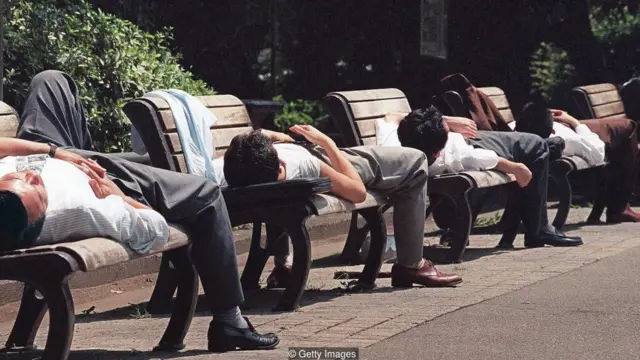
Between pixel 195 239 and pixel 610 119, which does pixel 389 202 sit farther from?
pixel 610 119

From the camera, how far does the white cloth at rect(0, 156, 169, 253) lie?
213 inches

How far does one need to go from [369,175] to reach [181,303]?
187cm

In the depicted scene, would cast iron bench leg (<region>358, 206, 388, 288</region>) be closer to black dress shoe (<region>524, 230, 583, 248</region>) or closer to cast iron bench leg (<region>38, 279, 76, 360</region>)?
black dress shoe (<region>524, 230, 583, 248</region>)

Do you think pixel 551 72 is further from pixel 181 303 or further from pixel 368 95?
pixel 181 303

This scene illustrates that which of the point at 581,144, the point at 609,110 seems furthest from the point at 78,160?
the point at 609,110

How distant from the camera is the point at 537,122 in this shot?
1099cm

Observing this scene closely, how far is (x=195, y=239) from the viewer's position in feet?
19.9

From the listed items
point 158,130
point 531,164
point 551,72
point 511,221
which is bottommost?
point 551,72

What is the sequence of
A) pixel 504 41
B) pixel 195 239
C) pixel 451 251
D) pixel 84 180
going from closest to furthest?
pixel 84 180, pixel 195 239, pixel 451 251, pixel 504 41

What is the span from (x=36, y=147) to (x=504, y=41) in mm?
10779

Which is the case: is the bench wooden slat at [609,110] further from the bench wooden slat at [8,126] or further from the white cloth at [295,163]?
the bench wooden slat at [8,126]

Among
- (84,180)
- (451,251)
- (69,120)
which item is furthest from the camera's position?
(451,251)

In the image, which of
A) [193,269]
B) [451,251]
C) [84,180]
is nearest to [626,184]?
[451,251]

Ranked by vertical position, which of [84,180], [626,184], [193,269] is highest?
[84,180]
